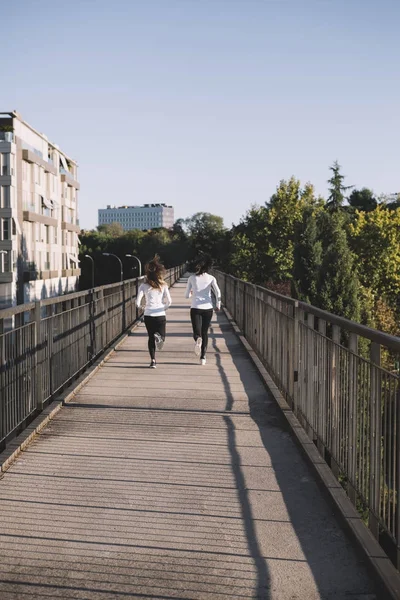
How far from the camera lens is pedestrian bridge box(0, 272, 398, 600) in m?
3.44

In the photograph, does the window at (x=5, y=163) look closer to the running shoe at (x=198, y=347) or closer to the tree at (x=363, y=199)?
the running shoe at (x=198, y=347)

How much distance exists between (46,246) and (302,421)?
75051 millimetres

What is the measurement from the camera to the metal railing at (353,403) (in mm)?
3543

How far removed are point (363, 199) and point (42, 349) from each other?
4578 inches

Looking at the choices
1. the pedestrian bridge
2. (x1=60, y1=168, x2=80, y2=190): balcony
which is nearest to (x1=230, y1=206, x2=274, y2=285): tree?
(x1=60, y1=168, x2=80, y2=190): balcony

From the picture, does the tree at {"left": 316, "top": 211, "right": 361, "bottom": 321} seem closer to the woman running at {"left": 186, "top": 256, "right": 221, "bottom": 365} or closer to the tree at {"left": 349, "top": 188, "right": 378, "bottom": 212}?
the woman running at {"left": 186, "top": 256, "right": 221, "bottom": 365}

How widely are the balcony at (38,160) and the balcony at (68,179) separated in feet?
17.5

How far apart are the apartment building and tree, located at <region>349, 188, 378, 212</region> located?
5044 cm

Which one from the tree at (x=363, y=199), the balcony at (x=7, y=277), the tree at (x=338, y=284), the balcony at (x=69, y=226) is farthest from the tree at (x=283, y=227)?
the tree at (x=363, y=199)

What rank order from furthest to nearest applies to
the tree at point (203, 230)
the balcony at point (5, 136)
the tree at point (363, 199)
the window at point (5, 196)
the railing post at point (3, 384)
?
1. the tree at point (203, 230)
2. the tree at point (363, 199)
3. the window at point (5, 196)
4. the balcony at point (5, 136)
5. the railing post at point (3, 384)

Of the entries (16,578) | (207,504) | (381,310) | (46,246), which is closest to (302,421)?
(207,504)

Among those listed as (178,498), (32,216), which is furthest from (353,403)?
(32,216)

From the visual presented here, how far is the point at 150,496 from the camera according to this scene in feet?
15.3

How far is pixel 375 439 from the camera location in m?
3.78
